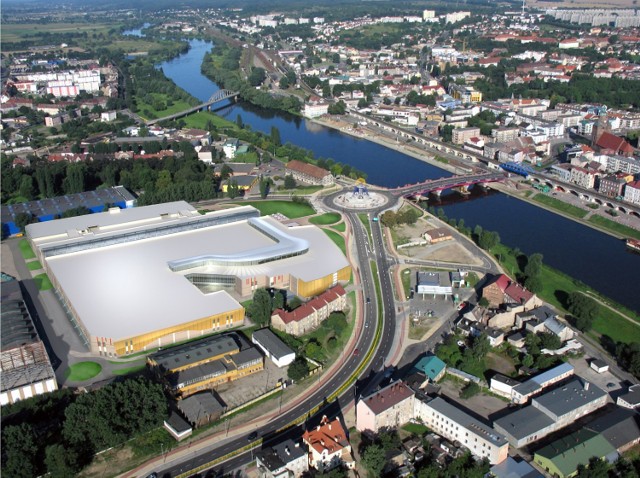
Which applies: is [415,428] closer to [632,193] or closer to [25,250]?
[25,250]

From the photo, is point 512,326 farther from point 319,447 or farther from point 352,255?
point 319,447

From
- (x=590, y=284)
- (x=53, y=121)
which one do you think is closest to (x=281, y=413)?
(x=590, y=284)

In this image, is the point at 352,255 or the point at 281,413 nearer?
the point at 281,413

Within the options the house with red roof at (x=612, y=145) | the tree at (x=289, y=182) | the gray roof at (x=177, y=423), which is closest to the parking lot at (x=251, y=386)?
the gray roof at (x=177, y=423)

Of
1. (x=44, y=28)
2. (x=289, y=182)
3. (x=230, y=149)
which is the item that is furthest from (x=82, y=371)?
(x=44, y=28)

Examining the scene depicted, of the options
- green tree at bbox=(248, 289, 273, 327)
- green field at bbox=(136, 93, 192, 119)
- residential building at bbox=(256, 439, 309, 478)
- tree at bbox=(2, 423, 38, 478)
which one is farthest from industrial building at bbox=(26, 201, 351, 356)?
green field at bbox=(136, 93, 192, 119)

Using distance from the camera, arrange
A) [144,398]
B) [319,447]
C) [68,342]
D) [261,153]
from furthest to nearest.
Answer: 1. [261,153]
2. [68,342]
3. [144,398]
4. [319,447]

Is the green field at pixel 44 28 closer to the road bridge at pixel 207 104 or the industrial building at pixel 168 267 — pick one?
A: the road bridge at pixel 207 104
